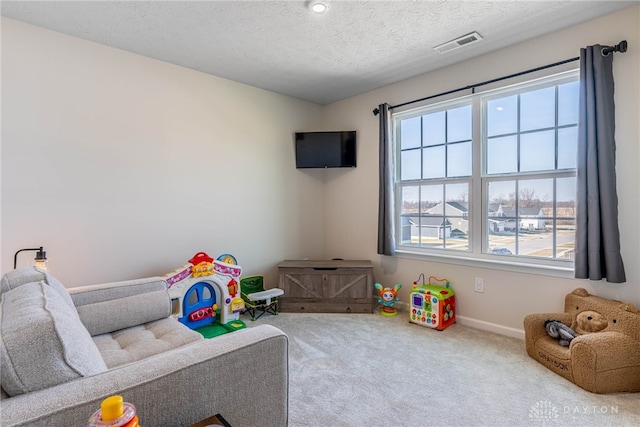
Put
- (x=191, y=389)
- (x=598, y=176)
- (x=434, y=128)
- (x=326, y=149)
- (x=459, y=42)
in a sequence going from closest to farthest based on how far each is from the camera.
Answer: (x=191, y=389) → (x=598, y=176) → (x=459, y=42) → (x=434, y=128) → (x=326, y=149)

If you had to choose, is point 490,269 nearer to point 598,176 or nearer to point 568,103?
point 598,176

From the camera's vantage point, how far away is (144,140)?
2.85 m

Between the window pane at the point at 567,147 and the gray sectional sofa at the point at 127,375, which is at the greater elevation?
the window pane at the point at 567,147

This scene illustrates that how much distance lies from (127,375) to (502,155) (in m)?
3.08

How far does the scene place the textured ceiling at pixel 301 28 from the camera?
83.9 inches

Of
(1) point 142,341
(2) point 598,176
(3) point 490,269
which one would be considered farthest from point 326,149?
(1) point 142,341

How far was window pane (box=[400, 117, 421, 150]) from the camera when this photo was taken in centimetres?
344

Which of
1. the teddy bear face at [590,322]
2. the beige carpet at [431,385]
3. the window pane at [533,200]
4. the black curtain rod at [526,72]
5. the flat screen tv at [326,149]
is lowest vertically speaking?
the beige carpet at [431,385]

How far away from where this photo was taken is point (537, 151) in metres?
2.63

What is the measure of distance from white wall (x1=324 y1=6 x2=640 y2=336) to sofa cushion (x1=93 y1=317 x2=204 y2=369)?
94.0 inches

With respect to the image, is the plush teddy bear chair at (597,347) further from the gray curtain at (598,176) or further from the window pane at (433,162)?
the window pane at (433,162)

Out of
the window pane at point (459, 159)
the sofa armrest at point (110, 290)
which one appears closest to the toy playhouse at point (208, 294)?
the sofa armrest at point (110, 290)

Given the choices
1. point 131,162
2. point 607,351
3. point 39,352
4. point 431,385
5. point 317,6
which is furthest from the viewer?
point 131,162

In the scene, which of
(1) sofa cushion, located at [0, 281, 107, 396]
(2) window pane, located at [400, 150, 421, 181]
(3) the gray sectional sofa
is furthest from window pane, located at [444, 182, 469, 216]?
(1) sofa cushion, located at [0, 281, 107, 396]
